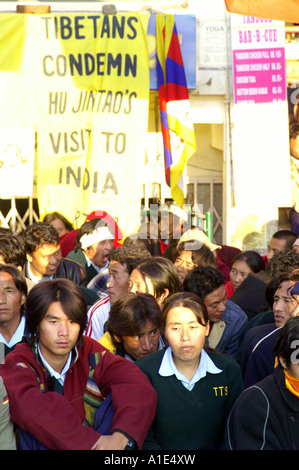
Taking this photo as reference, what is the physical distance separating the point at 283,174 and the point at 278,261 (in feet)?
13.1

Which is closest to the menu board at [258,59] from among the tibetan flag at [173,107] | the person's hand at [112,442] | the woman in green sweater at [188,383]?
the tibetan flag at [173,107]

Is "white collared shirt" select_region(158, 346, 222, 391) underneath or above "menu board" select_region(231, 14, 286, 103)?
underneath

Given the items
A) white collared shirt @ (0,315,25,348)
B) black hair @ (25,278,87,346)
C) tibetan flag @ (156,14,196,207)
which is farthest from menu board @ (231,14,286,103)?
black hair @ (25,278,87,346)

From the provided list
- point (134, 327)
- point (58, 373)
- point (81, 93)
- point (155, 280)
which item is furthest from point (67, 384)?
point (81, 93)

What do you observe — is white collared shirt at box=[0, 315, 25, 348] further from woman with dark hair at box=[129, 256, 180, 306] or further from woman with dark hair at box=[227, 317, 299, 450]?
woman with dark hair at box=[227, 317, 299, 450]

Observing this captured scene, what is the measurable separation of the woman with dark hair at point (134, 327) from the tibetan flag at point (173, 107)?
4.73m

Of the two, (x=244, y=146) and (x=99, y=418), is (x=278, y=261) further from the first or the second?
(x=244, y=146)

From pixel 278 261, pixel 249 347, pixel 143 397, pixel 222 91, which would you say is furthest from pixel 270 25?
pixel 143 397

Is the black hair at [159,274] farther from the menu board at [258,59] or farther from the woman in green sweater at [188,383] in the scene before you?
the menu board at [258,59]

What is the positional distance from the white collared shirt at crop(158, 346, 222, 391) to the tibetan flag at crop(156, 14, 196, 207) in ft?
17.1

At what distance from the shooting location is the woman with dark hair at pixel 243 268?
6.27m

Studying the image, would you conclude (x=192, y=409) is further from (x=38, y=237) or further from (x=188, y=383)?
(x=38, y=237)

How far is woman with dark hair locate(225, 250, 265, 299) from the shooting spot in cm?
627

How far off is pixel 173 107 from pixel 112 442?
20.6 ft
